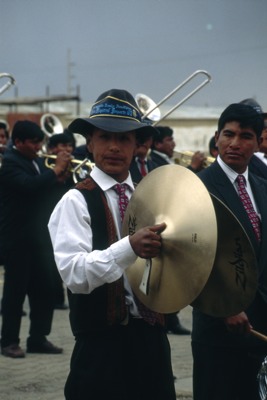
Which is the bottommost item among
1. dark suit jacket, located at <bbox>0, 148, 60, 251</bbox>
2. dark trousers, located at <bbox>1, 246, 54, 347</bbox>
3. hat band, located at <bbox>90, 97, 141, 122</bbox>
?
dark trousers, located at <bbox>1, 246, 54, 347</bbox>

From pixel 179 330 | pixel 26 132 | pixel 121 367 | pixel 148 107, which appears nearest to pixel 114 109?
pixel 121 367

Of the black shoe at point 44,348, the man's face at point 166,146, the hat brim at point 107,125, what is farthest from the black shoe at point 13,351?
the hat brim at point 107,125

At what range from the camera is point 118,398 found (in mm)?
4223

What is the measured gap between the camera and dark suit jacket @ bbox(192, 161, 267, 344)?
4.85 m

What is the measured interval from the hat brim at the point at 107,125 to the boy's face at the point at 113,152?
0.04m

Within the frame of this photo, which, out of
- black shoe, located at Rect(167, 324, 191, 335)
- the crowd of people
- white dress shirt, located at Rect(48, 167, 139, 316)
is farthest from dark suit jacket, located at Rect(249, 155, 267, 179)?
black shoe, located at Rect(167, 324, 191, 335)

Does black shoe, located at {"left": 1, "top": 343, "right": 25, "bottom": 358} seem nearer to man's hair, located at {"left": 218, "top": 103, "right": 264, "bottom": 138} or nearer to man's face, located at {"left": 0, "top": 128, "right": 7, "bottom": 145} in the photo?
man's face, located at {"left": 0, "top": 128, "right": 7, "bottom": 145}

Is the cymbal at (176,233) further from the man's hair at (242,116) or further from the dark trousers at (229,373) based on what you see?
the man's hair at (242,116)

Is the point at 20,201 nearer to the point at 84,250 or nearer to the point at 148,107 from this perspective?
the point at 148,107

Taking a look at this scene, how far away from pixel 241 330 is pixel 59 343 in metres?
5.01

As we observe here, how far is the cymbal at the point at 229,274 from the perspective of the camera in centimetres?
428

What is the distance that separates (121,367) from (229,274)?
60cm

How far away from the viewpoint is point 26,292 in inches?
354

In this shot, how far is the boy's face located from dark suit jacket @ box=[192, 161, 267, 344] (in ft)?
2.44
